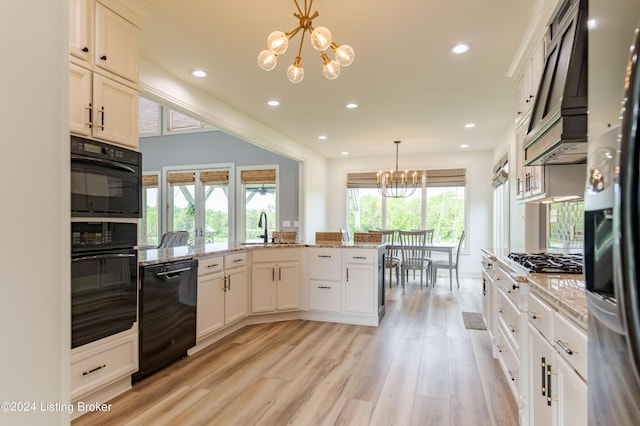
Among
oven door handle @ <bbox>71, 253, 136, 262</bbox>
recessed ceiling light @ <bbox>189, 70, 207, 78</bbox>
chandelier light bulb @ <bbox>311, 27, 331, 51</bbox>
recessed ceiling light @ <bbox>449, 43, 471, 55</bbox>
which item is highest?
recessed ceiling light @ <bbox>189, 70, 207, 78</bbox>

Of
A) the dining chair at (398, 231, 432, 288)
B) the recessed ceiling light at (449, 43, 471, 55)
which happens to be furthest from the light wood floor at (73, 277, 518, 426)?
the recessed ceiling light at (449, 43, 471, 55)

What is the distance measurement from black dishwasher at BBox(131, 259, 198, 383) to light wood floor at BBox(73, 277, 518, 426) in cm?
12

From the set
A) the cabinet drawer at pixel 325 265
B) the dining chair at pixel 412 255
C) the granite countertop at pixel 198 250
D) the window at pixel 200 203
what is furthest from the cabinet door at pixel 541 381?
the window at pixel 200 203

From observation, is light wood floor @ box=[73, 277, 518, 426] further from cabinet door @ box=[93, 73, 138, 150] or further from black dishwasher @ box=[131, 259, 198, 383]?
cabinet door @ box=[93, 73, 138, 150]

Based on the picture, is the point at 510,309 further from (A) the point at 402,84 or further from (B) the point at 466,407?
(A) the point at 402,84

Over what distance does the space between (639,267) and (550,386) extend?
1.22 metres

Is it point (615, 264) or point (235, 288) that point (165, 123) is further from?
point (615, 264)

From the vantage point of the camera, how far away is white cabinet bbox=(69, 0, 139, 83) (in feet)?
6.52

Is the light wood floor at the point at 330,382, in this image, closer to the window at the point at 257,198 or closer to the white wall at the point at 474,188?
the window at the point at 257,198

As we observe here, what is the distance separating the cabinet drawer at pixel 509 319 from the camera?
1.97 meters

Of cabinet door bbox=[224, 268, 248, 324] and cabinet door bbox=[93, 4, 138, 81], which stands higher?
cabinet door bbox=[93, 4, 138, 81]

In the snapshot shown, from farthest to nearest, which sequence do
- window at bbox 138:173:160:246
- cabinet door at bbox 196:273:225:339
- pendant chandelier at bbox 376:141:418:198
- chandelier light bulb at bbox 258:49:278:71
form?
window at bbox 138:173:160:246 < pendant chandelier at bbox 376:141:418:198 < cabinet door at bbox 196:273:225:339 < chandelier light bulb at bbox 258:49:278:71

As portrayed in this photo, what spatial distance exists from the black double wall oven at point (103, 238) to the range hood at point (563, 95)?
257 centimetres

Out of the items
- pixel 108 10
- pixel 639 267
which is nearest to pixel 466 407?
pixel 639 267
